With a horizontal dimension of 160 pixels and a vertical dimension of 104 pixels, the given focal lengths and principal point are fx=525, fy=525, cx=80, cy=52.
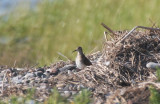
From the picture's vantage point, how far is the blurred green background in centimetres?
1290

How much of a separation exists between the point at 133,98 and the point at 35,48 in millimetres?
7741

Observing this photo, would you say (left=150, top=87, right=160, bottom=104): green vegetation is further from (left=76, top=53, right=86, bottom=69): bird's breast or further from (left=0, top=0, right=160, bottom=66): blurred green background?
(left=0, top=0, right=160, bottom=66): blurred green background

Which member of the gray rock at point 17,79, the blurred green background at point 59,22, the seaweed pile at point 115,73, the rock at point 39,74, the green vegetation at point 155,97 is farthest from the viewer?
the blurred green background at point 59,22

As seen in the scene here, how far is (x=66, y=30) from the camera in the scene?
1377 centimetres

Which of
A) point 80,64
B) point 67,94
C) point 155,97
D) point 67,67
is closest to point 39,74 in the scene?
point 67,67

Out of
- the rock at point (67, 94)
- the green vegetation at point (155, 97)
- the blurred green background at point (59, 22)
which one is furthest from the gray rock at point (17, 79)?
the blurred green background at point (59, 22)

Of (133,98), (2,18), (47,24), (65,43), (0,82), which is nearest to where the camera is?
(133,98)

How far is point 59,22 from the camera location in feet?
47.6

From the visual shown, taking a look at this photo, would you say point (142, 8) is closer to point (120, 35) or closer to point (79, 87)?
point (120, 35)

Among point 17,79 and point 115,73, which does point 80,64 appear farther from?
point 17,79

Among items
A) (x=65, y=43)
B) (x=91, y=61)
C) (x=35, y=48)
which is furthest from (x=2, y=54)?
(x=91, y=61)

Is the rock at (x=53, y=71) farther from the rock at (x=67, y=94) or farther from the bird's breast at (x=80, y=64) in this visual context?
the rock at (x=67, y=94)

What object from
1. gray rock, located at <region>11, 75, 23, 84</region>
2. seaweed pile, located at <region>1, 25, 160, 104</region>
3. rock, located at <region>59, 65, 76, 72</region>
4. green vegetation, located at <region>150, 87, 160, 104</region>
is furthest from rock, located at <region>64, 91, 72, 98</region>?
Result: green vegetation, located at <region>150, 87, 160, 104</region>

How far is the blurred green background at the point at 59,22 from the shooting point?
12.9 meters
